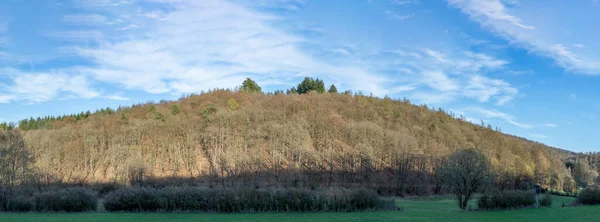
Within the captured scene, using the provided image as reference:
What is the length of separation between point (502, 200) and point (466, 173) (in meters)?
3.79

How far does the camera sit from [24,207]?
38.0 m

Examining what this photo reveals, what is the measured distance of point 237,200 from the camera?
1358 inches

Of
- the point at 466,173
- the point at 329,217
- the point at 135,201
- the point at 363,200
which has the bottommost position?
the point at 329,217

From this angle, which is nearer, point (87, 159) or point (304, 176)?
point (304, 176)

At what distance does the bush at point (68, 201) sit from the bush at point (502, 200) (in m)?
32.4

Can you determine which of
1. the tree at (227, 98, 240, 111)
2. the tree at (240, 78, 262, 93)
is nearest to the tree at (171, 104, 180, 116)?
the tree at (227, 98, 240, 111)

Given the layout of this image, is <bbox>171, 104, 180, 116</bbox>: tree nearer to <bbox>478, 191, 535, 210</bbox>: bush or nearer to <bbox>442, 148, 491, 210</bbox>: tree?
<bbox>442, 148, 491, 210</bbox>: tree

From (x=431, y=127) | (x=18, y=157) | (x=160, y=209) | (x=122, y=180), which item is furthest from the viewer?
(x=431, y=127)

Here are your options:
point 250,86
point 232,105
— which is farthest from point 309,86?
point 232,105

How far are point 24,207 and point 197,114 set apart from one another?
76.4m

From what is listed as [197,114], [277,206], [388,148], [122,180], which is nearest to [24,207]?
[277,206]

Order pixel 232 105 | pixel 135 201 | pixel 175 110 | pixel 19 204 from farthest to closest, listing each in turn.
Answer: pixel 232 105 → pixel 175 110 → pixel 19 204 → pixel 135 201

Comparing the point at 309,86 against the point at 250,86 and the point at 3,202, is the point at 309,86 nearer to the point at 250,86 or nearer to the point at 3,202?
the point at 250,86

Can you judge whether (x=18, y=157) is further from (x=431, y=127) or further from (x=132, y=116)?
(x=431, y=127)
